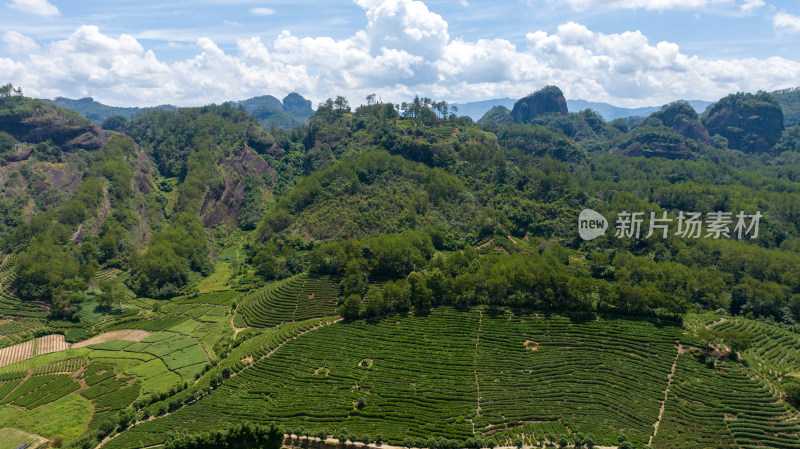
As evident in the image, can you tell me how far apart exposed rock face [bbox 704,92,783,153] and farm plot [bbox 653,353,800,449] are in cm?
19278

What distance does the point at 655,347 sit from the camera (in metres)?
54.1

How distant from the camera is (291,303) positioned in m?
70.3

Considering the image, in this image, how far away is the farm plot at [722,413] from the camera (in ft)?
136

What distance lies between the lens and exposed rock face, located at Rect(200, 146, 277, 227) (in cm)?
11825

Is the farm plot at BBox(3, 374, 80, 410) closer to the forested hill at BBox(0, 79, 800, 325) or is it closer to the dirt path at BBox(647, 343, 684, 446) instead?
the forested hill at BBox(0, 79, 800, 325)

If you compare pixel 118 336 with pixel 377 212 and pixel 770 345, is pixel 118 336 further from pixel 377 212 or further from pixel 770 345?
pixel 770 345

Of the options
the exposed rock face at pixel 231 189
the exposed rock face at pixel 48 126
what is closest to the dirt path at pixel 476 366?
the exposed rock face at pixel 231 189

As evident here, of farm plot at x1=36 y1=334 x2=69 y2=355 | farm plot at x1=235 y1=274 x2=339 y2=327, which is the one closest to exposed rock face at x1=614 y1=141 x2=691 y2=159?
farm plot at x1=235 y1=274 x2=339 y2=327

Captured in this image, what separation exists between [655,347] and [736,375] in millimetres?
8661

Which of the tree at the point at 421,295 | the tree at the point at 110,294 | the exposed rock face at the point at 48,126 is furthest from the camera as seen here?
the exposed rock face at the point at 48,126

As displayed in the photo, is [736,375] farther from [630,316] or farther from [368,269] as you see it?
[368,269]
